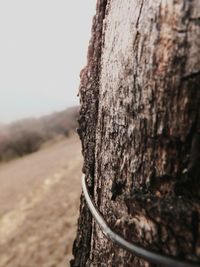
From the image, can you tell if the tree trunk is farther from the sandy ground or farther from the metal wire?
the sandy ground

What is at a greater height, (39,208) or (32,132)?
(39,208)

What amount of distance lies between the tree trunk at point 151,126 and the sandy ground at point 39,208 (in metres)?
6.43

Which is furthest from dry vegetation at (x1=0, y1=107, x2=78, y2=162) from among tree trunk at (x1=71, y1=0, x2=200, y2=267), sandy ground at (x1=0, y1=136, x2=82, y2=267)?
tree trunk at (x1=71, y1=0, x2=200, y2=267)

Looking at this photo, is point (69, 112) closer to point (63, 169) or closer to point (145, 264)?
point (63, 169)

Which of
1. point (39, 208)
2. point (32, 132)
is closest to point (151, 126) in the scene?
point (39, 208)

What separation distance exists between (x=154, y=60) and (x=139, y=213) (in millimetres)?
295

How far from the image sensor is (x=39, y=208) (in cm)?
1030

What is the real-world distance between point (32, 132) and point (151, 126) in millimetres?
18458

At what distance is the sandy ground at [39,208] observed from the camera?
7711 mm

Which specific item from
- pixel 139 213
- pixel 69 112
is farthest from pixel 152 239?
pixel 69 112

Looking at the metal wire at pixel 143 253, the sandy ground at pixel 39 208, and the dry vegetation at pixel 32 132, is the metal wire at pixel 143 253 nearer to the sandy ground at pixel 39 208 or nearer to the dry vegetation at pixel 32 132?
the sandy ground at pixel 39 208

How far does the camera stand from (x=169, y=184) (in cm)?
83

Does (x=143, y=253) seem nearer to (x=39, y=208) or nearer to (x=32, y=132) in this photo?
(x=39, y=208)

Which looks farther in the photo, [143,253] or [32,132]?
[32,132]
